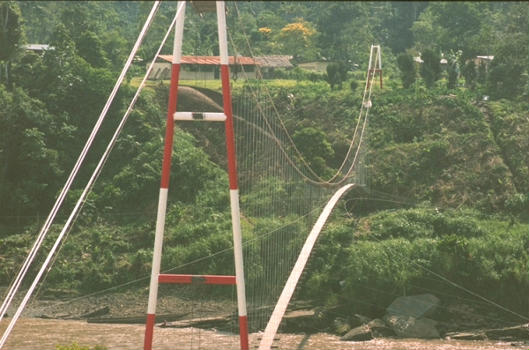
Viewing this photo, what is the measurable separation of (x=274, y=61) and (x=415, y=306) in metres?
29.5

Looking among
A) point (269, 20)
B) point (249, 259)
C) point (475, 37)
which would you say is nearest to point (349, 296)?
point (249, 259)

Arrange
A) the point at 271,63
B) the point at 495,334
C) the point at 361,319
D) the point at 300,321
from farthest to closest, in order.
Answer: the point at 271,63
the point at 361,319
the point at 495,334
the point at 300,321

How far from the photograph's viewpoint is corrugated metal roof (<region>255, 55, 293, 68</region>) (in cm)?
6050

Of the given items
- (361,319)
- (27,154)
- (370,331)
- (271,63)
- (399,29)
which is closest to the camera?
(370,331)

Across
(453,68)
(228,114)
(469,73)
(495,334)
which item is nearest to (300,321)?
(495,334)

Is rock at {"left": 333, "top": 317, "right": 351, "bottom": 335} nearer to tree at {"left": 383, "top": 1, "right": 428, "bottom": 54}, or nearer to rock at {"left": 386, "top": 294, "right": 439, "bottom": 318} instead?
rock at {"left": 386, "top": 294, "right": 439, "bottom": 318}

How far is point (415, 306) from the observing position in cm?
3409

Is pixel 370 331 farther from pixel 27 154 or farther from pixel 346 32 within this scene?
pixel 346 32

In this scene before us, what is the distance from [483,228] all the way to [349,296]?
22.5ft

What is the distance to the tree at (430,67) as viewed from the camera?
53.8 m

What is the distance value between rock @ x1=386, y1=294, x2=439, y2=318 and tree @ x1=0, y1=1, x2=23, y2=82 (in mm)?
21219

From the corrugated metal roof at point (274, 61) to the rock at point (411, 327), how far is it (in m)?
28.7

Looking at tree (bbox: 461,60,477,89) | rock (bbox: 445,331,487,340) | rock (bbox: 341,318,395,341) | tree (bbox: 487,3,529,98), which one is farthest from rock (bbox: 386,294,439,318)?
tree (bbox: 461,60,477,89)

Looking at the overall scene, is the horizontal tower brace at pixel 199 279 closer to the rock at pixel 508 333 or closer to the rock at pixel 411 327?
the rock at pixel 411 327
